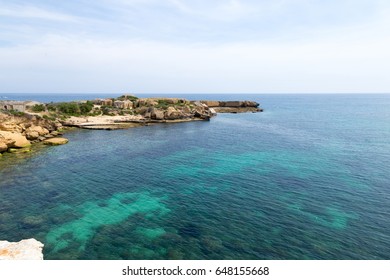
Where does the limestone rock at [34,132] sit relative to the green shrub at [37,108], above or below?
below

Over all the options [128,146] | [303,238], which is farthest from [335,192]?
[128,146]

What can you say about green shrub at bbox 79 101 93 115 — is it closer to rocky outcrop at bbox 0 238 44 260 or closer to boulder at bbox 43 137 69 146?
boulder at bbox 43 137 69 146

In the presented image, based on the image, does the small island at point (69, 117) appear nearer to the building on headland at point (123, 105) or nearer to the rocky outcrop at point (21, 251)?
the building on headland at point (123, 105)

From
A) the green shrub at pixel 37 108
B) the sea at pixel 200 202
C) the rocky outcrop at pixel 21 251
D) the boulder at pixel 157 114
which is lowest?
the sea at pixel 200 202

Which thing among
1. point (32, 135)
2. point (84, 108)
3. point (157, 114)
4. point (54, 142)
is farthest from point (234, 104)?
point (32, 135)

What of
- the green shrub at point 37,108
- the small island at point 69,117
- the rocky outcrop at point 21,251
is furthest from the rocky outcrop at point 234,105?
the rocky outcrop at point 21,251

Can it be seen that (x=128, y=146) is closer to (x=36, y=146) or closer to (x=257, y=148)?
(x=36, y=146)
